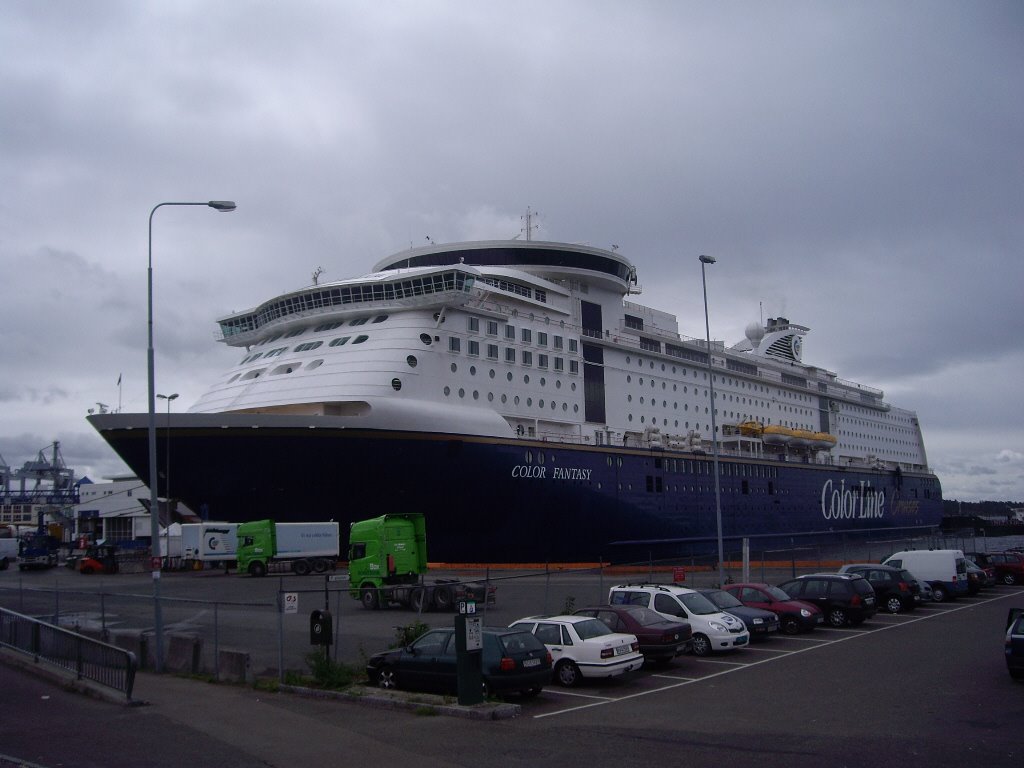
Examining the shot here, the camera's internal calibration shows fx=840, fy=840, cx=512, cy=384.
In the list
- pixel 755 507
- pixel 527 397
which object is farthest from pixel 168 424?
pixel 755 507

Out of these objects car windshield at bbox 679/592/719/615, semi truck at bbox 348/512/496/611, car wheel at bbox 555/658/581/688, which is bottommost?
car wheel at bbox 555/658/581/688

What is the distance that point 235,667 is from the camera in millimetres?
13102

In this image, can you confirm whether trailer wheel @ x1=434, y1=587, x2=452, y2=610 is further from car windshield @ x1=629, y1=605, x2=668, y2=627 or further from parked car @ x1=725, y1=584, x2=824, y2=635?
car windshield @ x1=629, y1=605, x2=668, y2=627

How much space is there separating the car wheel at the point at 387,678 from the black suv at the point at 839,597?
11.2 metres

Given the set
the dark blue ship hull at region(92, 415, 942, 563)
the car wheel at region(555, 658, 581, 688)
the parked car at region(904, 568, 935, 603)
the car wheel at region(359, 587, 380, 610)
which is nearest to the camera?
the car wheel at region(555, 658, 581, 688)

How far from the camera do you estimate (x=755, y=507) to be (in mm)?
44906

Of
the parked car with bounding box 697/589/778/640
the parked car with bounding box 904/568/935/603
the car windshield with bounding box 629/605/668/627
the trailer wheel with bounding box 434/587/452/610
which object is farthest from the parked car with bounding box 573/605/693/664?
the parked car with bounding box 904/568/935/603

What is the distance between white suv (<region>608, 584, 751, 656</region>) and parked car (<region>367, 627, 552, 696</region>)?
4339 millimetres

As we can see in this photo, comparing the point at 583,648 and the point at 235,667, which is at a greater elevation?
the point at 583,648

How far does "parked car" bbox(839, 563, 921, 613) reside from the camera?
21.9 m

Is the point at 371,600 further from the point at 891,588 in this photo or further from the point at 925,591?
the point at 925,591

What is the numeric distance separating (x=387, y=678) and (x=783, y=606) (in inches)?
389

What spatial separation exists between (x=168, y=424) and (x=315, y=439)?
192 inches

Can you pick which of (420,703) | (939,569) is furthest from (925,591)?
(420,703)
